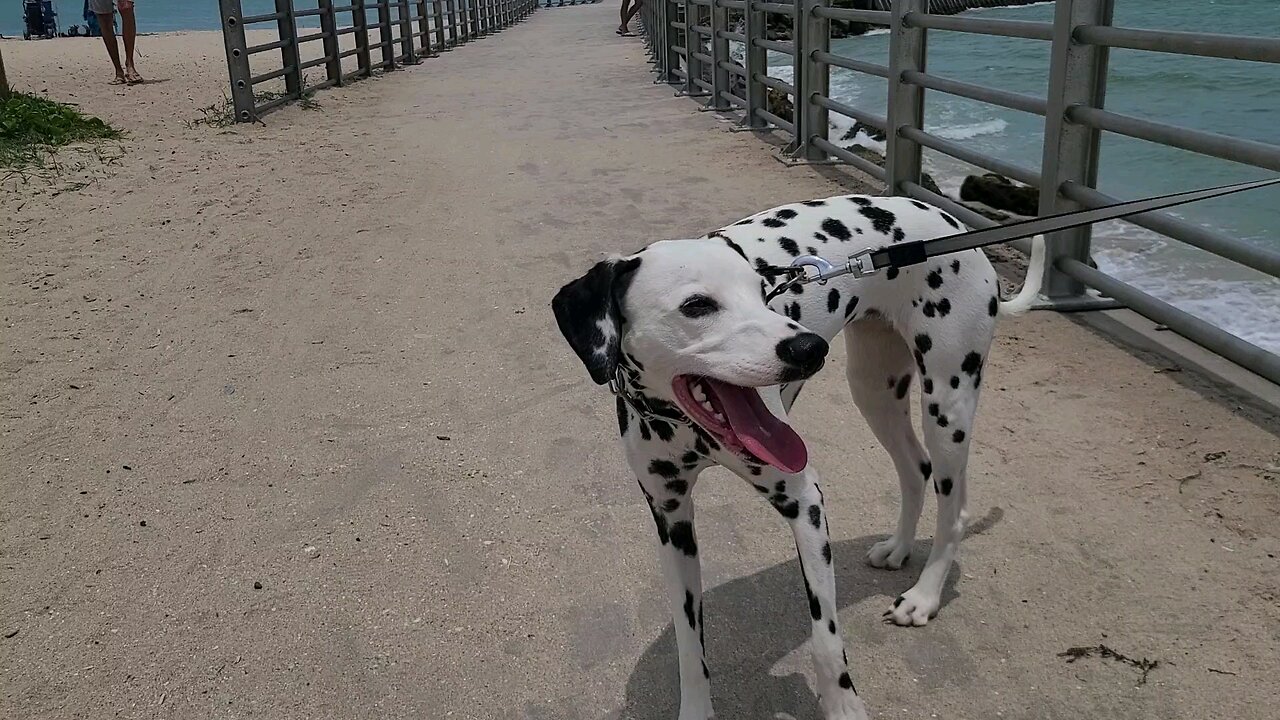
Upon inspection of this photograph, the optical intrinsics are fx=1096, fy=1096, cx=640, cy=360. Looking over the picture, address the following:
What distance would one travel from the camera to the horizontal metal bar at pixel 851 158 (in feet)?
28.2

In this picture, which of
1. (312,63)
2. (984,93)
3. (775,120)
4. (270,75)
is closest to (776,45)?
(775,120)

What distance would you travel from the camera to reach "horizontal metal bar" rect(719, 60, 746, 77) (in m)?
12.3

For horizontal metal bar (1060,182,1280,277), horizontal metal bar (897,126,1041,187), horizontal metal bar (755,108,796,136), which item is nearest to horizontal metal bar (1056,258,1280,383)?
horizontal metal bar (1060,182,1280,277)

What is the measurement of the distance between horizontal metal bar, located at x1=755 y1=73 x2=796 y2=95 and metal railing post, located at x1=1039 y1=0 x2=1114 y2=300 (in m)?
4.66

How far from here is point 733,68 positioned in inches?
503

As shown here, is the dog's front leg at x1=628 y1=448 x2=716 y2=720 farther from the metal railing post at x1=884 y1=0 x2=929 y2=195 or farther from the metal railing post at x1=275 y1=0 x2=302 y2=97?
the metal railing post at x1=275 y1=0 x2=302 y2=97

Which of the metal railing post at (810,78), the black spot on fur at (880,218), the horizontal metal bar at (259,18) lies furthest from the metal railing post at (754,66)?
the black spot on fur at (880,218)

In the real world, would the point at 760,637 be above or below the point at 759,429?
below

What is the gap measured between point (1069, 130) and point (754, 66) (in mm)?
6336

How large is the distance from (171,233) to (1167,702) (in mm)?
6957

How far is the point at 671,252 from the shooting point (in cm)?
252

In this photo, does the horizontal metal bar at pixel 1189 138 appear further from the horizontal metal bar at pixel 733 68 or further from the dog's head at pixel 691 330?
the horizontal metal bar at pixel 733 68

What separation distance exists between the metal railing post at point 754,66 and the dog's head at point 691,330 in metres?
9.40

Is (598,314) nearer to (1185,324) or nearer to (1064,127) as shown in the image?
(1185,324)
